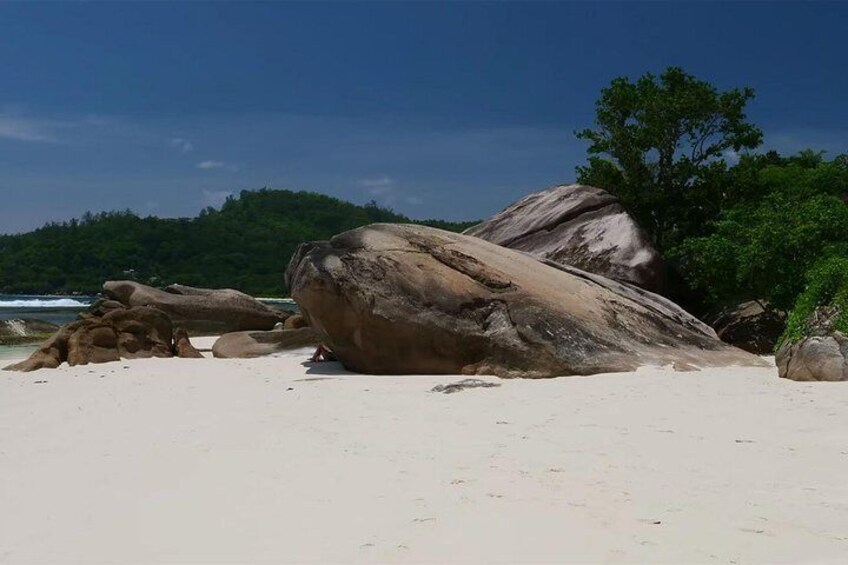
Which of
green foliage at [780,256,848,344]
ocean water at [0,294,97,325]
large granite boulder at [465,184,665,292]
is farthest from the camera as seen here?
ocean water at [0,294,97,325]

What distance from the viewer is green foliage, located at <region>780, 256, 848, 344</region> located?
29.5ft

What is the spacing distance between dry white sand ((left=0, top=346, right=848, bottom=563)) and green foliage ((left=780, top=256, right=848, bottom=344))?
1.47 m

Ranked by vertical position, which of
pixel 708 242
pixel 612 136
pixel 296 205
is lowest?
pixel 708 242

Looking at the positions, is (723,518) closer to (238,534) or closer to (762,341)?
(238,534)

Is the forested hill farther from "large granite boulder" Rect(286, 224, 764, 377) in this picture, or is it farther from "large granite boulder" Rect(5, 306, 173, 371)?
"large granite boulder" Rect(286, 224, 764, 377)

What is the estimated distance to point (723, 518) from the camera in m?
3.78

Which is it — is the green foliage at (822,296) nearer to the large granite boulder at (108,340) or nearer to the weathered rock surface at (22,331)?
the large granite boulder at (108,340)

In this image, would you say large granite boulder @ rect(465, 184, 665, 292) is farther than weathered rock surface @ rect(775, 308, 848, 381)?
Yes

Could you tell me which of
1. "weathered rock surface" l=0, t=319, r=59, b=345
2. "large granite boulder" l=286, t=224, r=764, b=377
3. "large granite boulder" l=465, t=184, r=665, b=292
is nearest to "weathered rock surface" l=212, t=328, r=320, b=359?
"large granite boulder" l=286, t=224, r=764, b=377

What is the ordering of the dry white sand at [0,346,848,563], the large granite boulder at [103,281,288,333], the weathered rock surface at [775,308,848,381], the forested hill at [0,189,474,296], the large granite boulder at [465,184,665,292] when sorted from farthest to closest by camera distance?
1. the forested hill at [0,189,474,296]
2. the large granite boulder at [103,281,288,333]
3. the large granite boulder at [465,184,665,292]
4. the weathered rock surface at [775,308,848,381]
5. the dry white sand at [0,346,848,563]

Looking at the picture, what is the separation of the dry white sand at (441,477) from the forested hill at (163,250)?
67604 mm

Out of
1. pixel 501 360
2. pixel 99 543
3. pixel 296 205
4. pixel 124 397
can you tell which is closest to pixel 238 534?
pixel 99 543

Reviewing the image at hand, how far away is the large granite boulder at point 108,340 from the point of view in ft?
41.1

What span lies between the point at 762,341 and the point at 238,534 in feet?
40.3
